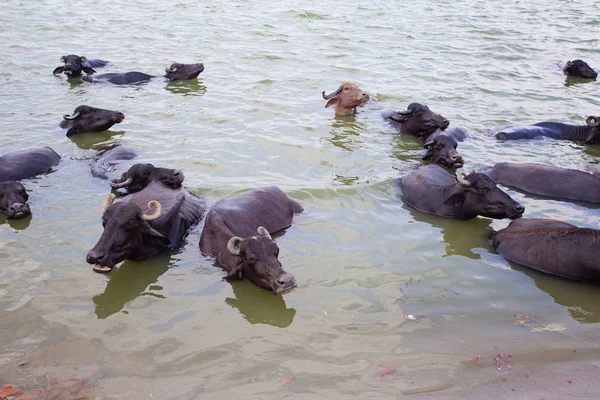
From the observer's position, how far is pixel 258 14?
23219 millimetres

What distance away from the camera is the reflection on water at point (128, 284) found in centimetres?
641

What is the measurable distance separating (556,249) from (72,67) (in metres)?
12.3

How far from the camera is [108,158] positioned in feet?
33.6

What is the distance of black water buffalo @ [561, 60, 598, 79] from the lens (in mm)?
15727

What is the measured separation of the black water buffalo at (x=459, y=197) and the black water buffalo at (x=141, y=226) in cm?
317

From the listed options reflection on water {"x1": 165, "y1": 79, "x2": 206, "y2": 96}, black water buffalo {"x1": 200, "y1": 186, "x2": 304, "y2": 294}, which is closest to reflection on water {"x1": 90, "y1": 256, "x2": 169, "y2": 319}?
black water buffalo {"x1": 200, "y1": 186, "x2": 304, "y2": 294}

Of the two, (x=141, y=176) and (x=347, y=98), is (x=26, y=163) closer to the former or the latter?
(x=141, y=176)

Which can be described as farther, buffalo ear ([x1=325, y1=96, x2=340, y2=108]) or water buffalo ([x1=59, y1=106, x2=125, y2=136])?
buffalo ear ([x1=325, y1=96, x2=340, y2=108])

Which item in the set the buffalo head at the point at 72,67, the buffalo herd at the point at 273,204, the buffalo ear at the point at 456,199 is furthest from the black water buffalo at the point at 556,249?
the buffalo head at the point at 72,67

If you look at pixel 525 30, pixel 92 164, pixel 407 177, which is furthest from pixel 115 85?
pixel 525 30

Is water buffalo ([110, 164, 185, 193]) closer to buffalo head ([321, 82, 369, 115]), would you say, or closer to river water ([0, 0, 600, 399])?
river water ([0, 0, 600, 399])

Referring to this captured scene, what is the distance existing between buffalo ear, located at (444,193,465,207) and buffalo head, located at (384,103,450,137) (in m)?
3.17

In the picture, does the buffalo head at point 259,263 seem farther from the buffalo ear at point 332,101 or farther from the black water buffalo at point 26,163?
the buffalo ear at point 332,101

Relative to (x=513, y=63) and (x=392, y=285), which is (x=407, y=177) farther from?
(x=513, y=63)
